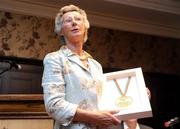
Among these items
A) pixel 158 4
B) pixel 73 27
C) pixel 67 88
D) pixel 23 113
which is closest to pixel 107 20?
Answer: pixel 158 4

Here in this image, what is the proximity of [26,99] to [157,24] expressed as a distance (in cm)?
274

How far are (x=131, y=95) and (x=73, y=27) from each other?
0.32 m

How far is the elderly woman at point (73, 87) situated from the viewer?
1156 millimetres

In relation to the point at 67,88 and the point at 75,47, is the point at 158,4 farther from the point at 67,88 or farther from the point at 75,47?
the point at 67,88

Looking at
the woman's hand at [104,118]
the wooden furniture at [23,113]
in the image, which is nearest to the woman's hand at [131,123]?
the woman's hand at [104,118]

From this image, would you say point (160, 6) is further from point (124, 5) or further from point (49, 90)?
point (49, 90)

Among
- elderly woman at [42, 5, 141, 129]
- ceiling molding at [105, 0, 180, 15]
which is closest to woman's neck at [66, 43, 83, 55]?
elderly woman at [42, 5, 141, 129]

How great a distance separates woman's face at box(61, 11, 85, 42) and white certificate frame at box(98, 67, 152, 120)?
18 cm

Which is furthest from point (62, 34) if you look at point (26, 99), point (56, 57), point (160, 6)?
point (160, 6)

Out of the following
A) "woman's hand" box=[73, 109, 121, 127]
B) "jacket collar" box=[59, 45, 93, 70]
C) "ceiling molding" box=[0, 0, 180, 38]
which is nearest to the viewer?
"woman's hand" box=[73, 109, 121, 127]

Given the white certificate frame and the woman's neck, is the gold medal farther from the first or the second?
the woman's neck

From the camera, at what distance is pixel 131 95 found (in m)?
1.28

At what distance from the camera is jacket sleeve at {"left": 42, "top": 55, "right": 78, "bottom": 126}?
1156 millimetres

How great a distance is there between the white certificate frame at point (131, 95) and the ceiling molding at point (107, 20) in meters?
2.60
